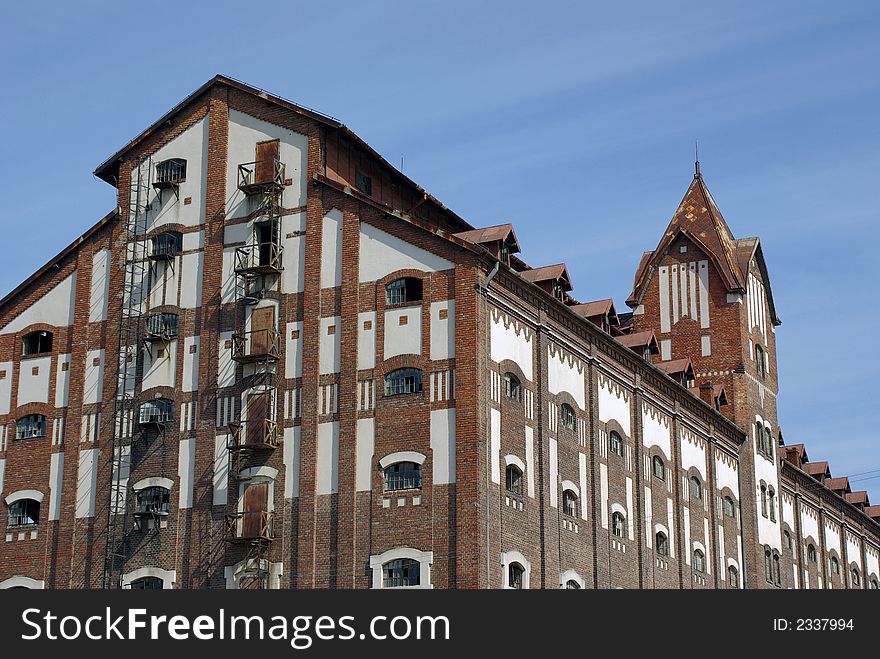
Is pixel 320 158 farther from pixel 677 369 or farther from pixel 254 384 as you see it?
pixel 677 369

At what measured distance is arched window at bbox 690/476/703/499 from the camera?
67.8m

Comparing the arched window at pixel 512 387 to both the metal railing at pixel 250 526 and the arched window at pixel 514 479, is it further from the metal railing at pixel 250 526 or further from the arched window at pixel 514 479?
the metal railing at pixel 250 526

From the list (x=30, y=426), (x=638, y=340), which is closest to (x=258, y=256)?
(x=30, y=426)

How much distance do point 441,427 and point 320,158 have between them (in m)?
11.2

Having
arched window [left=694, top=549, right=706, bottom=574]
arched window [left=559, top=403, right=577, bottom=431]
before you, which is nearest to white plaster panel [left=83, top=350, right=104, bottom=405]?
arched window [left=559, top=403, right=577, bottom=431]

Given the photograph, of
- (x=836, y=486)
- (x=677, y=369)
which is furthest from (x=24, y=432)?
(x=836, y=486)

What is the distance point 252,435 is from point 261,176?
9.49m

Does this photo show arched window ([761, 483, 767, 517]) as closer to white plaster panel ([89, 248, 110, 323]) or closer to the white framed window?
the white framed window

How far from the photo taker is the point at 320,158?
54.4 m

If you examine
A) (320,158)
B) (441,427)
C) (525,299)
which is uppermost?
(320,158)

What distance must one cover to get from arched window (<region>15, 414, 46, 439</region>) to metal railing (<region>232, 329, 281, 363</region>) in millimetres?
8499

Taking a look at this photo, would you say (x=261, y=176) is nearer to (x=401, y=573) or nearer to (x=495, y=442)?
(x=495, y=442)

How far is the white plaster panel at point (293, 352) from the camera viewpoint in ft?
173

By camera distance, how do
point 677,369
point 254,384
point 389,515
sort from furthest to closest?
point 677,369
point 254,384
point 389,515
